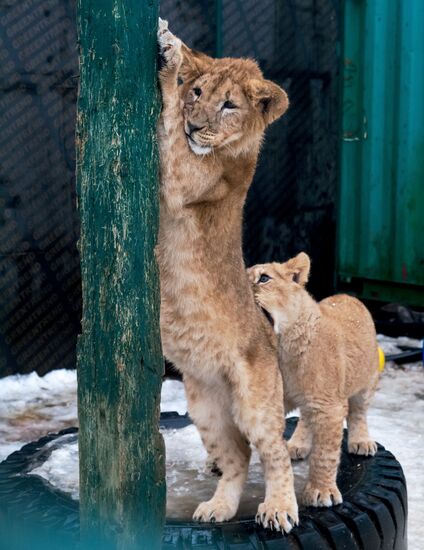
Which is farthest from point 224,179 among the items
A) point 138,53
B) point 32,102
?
point 32,102

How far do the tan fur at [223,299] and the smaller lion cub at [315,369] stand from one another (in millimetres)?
223

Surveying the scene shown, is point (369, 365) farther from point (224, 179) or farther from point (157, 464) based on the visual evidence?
point (157, 464)

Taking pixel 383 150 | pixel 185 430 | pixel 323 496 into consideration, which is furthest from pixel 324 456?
pixel 383 150

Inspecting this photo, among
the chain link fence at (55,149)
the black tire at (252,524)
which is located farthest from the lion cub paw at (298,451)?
the chain link fence at (55,149)

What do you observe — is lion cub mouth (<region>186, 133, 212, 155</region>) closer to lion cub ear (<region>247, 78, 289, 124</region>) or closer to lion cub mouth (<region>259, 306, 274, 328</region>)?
lion cub ear (<region>247, 78, 289, 124</region>)

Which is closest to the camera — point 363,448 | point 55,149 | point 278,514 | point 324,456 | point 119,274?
point 119,274

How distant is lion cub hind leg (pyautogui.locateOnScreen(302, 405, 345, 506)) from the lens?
3.35 meters

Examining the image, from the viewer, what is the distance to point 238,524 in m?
3.14

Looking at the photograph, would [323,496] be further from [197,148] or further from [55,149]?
[55,149]

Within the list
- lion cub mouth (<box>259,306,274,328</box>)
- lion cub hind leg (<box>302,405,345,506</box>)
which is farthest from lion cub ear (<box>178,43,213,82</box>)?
lion cub hind leg (<box>302,405,345,506</box>)

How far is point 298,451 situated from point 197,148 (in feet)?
4.99

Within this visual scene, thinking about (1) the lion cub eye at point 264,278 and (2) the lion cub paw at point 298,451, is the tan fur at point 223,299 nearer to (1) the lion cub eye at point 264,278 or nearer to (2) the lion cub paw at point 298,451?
(1) the lion cub eye at point 264,278

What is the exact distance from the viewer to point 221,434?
3426 mm

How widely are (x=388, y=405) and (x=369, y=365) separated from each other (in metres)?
2.17
